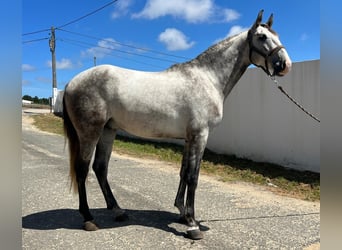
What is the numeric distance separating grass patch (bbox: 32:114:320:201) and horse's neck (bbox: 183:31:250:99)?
9.18 ft

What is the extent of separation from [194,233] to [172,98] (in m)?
1.48

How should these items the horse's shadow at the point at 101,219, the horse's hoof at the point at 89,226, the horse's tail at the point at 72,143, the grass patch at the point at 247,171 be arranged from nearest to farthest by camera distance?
→ the horse's hoof at the point at 89,226 → the horse's shadow at the point at 101,219 → the horse's tail at the point at 72,143 → the grass patch at the point at 247,171

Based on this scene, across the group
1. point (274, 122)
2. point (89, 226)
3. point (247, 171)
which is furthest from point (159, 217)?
point (274, 122)

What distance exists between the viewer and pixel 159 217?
414 cm

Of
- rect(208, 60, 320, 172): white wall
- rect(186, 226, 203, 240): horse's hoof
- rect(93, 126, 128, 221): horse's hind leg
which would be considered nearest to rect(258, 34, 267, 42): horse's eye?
rect(93, 126, 128, 221): horse's hind leg

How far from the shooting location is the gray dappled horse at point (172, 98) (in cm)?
361

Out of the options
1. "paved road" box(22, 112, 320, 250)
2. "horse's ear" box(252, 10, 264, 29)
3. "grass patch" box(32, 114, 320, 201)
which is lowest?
"paved road" box(22, 112, 320, 250)

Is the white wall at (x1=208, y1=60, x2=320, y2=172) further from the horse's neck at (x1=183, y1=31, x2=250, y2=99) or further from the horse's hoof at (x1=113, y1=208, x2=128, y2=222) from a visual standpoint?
the horse's hoof at (x1=113, y1=208, x2=128, y2=222)

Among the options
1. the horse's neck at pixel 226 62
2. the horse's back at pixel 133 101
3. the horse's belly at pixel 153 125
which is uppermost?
the horse's neck at pixel 226 62

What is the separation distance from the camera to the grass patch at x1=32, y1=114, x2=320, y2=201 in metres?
6.00

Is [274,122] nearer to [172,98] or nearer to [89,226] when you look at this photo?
[172,98]

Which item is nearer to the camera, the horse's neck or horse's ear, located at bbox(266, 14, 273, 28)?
horse's ear, located at bbox(266, 14, 273, 28)

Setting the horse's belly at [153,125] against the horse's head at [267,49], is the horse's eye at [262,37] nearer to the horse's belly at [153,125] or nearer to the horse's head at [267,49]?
the horse's head at [267,49]

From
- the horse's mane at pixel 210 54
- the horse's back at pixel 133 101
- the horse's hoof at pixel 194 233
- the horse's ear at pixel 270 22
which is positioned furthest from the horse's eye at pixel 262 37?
the horse's hoof at pixel 194 233
